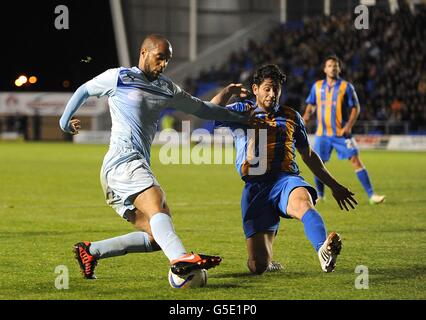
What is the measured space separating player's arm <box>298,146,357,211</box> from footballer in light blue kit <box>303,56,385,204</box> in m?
7.31

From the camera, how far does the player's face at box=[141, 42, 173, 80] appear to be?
661cm

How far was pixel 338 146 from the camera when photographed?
15.1 meters

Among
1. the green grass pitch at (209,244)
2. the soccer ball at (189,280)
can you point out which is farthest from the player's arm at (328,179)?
the soccer ball at (189,280)

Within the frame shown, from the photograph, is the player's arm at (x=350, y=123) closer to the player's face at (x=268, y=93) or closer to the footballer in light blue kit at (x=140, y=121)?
the player's face at (x=268, y=93)

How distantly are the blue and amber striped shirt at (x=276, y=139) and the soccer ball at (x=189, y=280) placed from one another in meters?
1.35

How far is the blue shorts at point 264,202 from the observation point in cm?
752

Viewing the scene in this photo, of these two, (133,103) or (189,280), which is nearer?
(189,280)

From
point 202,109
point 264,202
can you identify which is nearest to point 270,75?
point 202,109

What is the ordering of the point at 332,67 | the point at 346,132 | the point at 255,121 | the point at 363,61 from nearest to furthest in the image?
the point at 255,121 < the point at 332,67 < the point at 346,132 < the point at 363,61

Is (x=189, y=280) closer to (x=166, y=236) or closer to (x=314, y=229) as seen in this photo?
(x=166, y=236)

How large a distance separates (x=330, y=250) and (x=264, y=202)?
1.05 m
